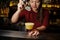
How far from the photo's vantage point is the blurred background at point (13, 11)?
200cm

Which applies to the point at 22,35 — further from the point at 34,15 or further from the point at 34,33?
the point at 34,15

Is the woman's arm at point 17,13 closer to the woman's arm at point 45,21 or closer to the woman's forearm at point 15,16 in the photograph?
the woman's forearm at point 15,16

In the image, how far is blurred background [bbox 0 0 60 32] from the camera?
2.00 m

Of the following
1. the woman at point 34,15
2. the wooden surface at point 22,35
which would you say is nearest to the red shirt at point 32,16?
the woman at point 34,15

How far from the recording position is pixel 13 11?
6.73ft

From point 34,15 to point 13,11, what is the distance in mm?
230

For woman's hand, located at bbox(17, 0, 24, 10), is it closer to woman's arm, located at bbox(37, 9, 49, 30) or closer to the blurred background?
the blurred background

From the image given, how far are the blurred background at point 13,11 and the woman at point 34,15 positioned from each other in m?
0.04

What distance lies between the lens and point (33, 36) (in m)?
2.04

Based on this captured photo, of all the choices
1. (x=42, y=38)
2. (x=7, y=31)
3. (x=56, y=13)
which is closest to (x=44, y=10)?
(x=56, y=13)

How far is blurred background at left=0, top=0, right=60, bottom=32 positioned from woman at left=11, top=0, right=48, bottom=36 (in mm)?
44

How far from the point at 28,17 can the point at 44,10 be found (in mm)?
189

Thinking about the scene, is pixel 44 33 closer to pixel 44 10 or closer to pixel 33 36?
pixel 33 36

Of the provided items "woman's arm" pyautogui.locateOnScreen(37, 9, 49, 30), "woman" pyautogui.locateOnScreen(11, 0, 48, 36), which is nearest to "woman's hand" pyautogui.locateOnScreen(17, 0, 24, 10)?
"woman" pyautogui.locateOnScreen(11, 0, 48, 36)
